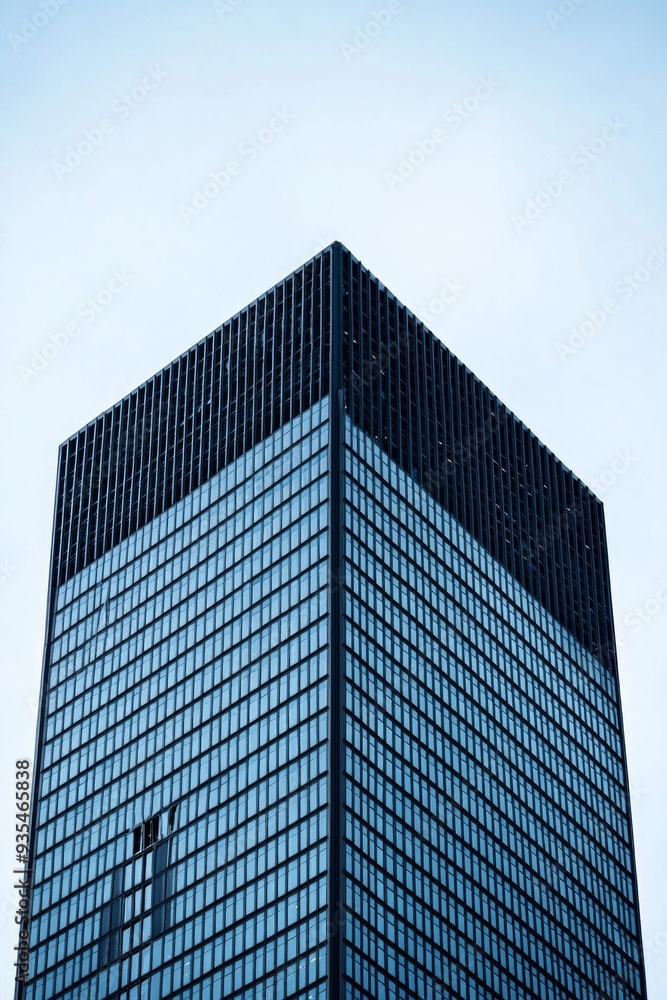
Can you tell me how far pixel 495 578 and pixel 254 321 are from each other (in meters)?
32.5

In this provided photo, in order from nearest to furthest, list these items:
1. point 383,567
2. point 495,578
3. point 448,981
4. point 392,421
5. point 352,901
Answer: point 352,901 → point 448,981 → point 383,567 → point 392,421 → point 495,578

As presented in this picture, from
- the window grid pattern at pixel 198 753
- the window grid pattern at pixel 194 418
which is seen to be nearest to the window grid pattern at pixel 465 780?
the window grid pattern at pixel 198 753

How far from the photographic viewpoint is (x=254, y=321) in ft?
511

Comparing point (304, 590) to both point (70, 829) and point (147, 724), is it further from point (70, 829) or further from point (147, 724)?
point (70, 829)

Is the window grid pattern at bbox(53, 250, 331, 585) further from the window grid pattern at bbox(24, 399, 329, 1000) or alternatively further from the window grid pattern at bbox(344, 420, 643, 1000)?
the window grid pattern at bbox(344, 420, 643, 1000)

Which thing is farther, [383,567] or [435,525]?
[435,525]

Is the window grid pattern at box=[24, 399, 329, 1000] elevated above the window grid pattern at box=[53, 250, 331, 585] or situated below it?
below

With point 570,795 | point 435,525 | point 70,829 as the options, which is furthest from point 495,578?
point 70,829

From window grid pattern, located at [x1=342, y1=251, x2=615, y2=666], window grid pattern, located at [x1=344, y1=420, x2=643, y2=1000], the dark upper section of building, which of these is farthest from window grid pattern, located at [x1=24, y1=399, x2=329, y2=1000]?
window grid pattern, located at [x1=342, y1=251, x2=615, y2=666]

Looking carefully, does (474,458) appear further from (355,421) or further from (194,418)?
(194,418)

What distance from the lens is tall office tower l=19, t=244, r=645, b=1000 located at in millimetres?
126125

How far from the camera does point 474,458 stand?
16112 centimetres

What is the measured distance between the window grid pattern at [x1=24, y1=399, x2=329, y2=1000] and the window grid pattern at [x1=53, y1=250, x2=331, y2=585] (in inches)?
108

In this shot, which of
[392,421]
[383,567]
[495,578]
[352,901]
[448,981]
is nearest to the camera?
[352,901]
